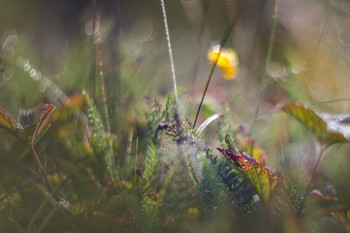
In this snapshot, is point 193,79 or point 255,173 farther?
point 193,79

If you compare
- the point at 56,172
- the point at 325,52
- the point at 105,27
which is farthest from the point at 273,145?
the point at 325,52

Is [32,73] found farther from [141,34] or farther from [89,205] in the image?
[141,34]

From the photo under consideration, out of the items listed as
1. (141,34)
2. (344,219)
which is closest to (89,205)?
(344,219)

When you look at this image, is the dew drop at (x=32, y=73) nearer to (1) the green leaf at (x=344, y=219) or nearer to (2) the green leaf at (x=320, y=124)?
(2) the green leaf at (x=320, y=124)

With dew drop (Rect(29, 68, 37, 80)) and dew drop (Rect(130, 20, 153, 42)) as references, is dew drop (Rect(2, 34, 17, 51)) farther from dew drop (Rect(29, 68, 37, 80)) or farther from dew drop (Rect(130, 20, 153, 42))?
dew drop (Rect(130, 20, 153, 42))

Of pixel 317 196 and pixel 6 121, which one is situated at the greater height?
pixel 6 121

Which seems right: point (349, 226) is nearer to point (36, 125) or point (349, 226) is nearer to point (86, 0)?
point (36, 125)

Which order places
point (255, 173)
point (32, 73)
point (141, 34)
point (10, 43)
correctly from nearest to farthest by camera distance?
→ point (255, 173) → point (32, 73) → point (10, 43) → point (141, 34)

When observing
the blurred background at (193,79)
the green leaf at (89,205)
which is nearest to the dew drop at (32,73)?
the blurred background at (193,79)
